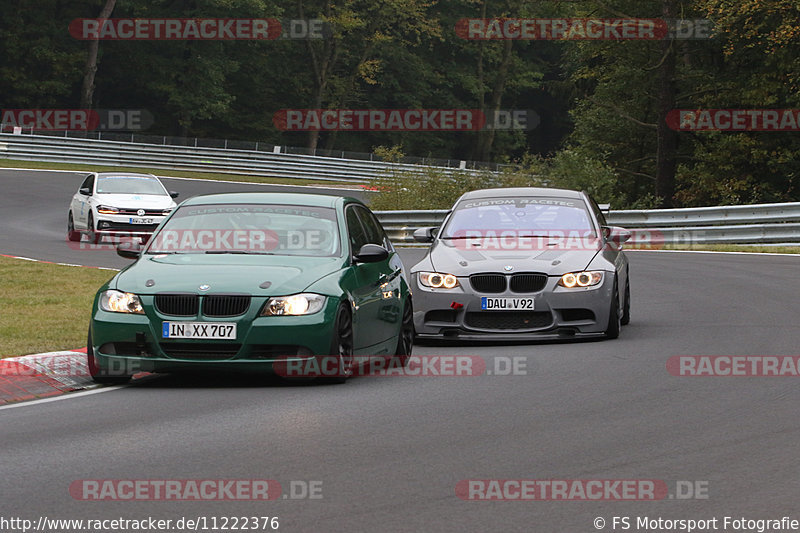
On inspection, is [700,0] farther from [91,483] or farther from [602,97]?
[91,483]

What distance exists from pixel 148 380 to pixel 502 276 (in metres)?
3.91

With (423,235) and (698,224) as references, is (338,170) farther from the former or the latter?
(423,235)

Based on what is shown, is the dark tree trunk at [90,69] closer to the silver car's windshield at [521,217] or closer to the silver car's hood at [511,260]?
the silver car's windshield at [521,217]

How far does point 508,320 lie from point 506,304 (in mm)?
188

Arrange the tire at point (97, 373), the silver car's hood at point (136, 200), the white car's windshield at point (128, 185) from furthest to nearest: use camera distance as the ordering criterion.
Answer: the white car's windshield at point (128, 185) < the silver car's hood at point (136, 200) < the tire at point (97, 373)

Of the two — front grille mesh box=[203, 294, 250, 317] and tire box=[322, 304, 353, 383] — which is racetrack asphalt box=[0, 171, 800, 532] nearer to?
tire box=[322, 304, 353, 383]

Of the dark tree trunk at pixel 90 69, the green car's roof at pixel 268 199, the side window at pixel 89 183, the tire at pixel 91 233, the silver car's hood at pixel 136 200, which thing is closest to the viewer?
the green car's roof at pixel 268 199

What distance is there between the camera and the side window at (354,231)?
11711 millimetres

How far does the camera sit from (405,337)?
12.4 m

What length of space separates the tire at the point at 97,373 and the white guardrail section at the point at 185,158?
155 ft

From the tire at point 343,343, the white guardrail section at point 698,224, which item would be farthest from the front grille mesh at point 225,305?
the white guardrail section at point 698,224

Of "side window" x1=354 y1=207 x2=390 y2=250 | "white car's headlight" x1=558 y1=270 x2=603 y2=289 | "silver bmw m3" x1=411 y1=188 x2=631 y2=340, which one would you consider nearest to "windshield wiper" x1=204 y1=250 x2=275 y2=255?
"side window" x1=354 y1=207 x2=390 y2=250

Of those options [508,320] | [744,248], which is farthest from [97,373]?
[744,248]

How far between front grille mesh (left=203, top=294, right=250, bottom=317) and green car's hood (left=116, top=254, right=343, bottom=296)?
52 millimetres
